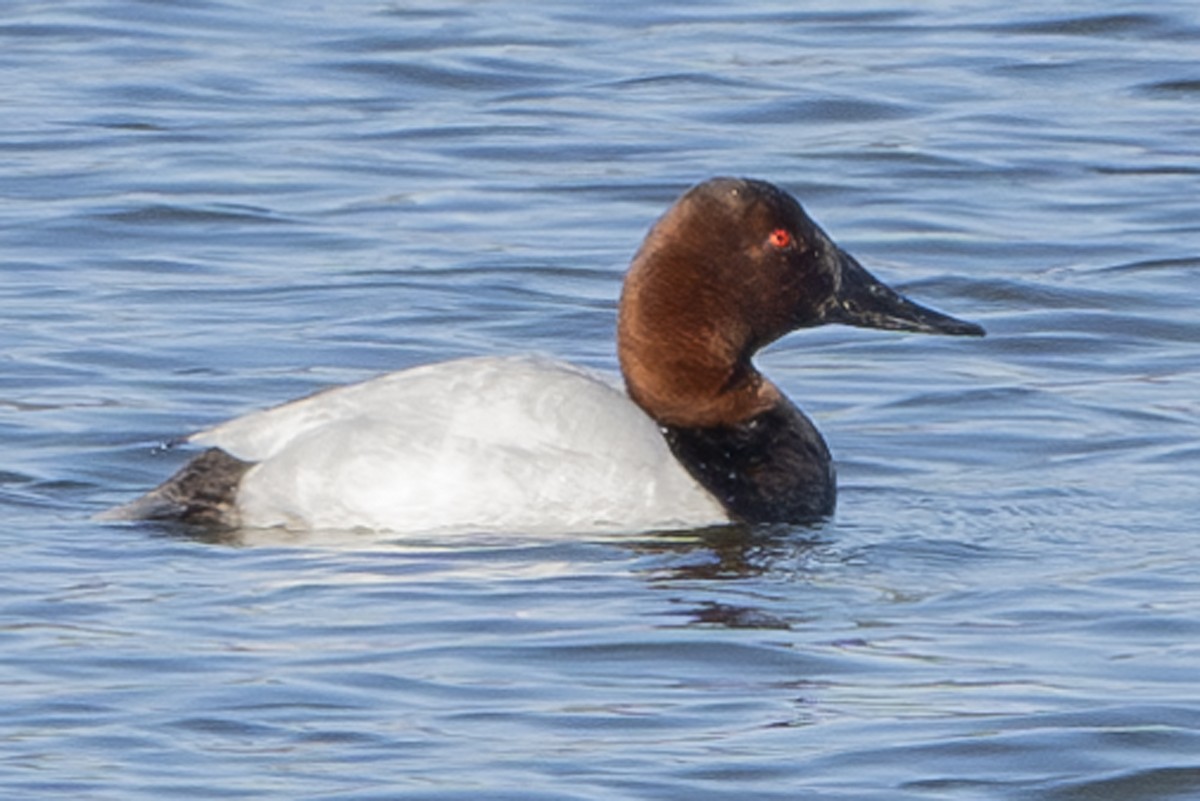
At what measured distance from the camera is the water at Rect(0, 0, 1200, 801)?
564 centimetres

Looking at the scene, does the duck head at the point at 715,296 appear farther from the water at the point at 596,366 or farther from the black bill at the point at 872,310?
the water at the point at 596,366

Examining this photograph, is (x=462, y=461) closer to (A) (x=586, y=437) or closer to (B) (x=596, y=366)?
(A) (x=586, y=437)

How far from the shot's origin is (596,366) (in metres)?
9.75

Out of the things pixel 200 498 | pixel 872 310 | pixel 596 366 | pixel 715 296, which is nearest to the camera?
pixel 200 498

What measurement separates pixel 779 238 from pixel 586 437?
3.01 feet

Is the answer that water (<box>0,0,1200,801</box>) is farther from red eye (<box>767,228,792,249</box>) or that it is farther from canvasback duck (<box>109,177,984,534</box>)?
red eye (<box>767,228,792,249</box>)

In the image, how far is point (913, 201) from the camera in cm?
1213

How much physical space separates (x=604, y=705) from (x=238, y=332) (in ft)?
13.8

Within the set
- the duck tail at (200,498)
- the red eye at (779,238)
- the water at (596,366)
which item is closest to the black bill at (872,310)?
the red eye at (779,238)

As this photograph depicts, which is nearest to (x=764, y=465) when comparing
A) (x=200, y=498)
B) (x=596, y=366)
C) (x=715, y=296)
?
(x=715, y=296)

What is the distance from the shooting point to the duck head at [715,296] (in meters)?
7.91

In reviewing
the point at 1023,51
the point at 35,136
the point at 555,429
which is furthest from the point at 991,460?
the point at 1023,51

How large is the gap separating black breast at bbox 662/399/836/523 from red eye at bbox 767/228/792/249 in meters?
0.41

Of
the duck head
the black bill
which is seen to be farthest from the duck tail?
the black bill
